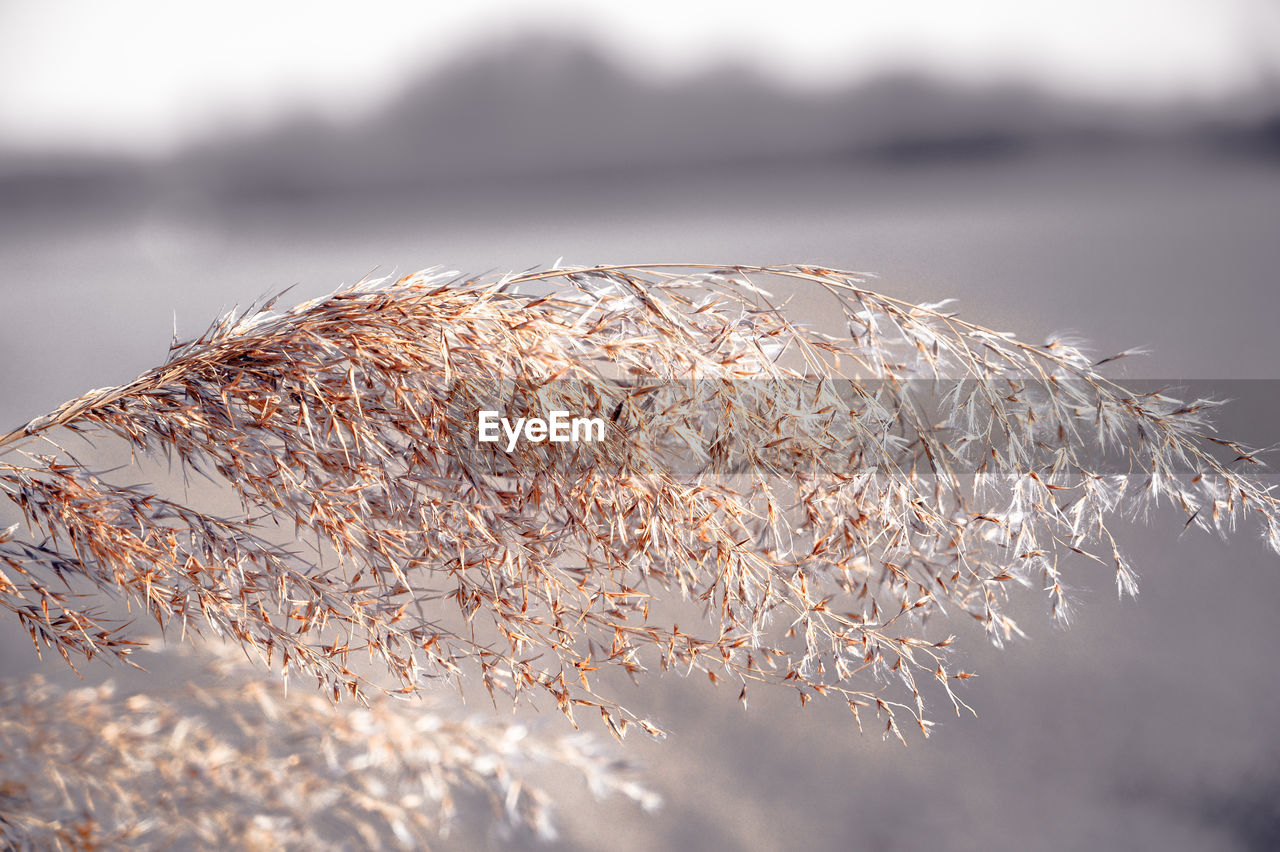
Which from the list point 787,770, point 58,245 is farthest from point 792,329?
point 58,245

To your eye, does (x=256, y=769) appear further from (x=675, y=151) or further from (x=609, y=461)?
(x=675, y=151)

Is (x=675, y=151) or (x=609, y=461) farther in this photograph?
(x=675, y=151)

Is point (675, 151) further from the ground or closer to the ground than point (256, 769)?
further from the ground

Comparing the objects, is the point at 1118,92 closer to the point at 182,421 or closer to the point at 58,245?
the point at 182,421

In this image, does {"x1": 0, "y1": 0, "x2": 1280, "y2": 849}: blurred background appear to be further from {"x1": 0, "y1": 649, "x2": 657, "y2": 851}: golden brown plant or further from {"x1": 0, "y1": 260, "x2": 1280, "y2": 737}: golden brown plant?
{"x1": 0, "y1": 649, "x2": 657, "y2": 851}: golden brown plant

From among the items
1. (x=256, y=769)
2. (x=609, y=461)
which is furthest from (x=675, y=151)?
(x=256, y=769)

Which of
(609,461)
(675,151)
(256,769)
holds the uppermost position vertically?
(675,151)

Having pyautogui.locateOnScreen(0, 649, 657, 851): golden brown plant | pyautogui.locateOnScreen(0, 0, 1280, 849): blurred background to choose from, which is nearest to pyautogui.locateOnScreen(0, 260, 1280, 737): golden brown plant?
pyautogui.locateOnScreen(0, 649, 657, 851): golden brown plant

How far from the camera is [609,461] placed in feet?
3.45

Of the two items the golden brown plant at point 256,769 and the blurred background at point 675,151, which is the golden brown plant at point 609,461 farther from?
the blurred background at point 675,151

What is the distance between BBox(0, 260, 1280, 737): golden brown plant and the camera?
102 centimetres

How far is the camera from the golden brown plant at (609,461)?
3.36 ft

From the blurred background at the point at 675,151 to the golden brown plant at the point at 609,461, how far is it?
44 cm

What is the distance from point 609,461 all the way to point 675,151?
760 millimetres
